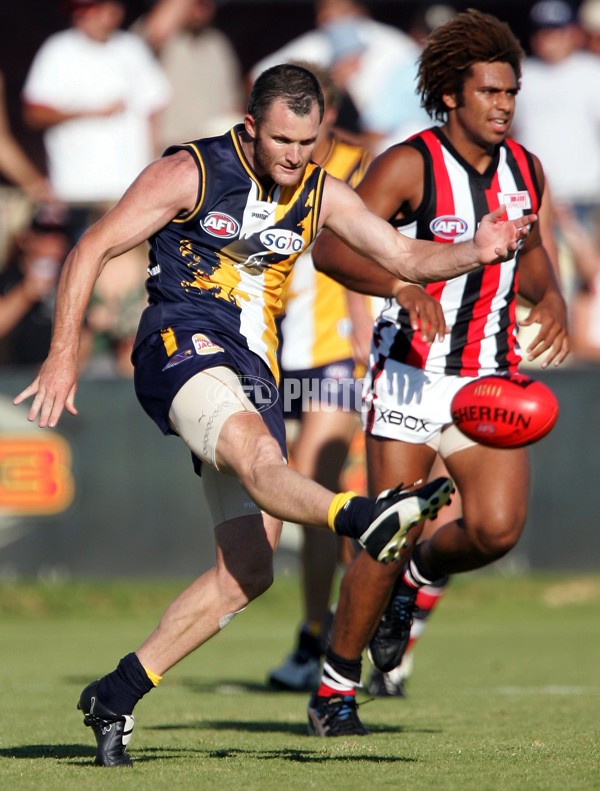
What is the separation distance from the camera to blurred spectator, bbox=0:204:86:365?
36.6 feet

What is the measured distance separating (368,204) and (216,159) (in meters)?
0.89

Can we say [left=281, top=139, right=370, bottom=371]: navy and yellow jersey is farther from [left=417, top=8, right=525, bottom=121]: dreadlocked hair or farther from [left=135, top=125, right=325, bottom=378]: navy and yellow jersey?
[left=135, top=125, right=325, bottom=378]: navy and yellow jersey

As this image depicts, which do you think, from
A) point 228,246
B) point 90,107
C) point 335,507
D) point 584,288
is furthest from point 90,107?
point 335,507

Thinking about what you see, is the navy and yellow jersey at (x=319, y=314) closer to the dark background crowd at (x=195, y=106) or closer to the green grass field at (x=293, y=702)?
the green grass field at (x=293, y=702)

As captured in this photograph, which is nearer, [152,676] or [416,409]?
[152,676]

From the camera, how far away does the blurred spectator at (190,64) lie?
44.2 feet

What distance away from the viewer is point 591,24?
44.6 feet

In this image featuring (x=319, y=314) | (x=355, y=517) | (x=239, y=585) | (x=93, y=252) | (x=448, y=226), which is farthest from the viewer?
(x=319, y=314)

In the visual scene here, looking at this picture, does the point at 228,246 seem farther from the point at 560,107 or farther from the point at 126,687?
the point at 560,107

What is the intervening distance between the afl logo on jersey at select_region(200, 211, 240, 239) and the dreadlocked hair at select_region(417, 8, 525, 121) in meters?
1.41

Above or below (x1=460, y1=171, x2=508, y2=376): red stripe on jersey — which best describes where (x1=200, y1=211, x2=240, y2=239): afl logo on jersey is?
above

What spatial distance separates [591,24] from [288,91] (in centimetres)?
954

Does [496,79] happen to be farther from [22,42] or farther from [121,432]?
[22,42]

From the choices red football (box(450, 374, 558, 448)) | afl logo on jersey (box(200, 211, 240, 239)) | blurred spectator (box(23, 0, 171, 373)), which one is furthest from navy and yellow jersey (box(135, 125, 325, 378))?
blurred spectator (box(23, 0, 171, 373))
